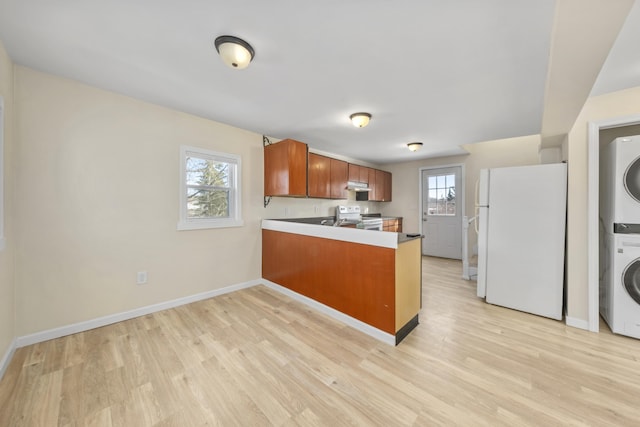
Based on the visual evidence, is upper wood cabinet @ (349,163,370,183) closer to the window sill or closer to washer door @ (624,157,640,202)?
the window sill

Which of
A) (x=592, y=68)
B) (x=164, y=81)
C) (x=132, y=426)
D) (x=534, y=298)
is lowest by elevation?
(x=132, y=426)

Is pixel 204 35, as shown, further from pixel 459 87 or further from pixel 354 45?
pixel 459 87

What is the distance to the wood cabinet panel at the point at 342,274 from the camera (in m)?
2.04

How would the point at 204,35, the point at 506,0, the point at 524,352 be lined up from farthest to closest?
the point at 524,352, the point at 204,35, the point at 506,0

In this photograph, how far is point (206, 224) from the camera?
2.99m

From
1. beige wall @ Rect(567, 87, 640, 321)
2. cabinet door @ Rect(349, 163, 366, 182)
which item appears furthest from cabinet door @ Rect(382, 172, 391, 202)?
beige wall @ Rect(567, 87, 640, 321)

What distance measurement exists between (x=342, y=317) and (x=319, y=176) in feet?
7.69

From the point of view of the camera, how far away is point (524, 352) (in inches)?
74.5

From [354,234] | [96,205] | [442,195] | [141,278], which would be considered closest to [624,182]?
[354,234]

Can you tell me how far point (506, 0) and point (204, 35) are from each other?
1.74m

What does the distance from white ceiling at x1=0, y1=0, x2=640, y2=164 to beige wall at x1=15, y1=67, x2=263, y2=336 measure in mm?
231

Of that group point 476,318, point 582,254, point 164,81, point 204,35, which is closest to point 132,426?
point 204,35

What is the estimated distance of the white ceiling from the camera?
1.31 metres

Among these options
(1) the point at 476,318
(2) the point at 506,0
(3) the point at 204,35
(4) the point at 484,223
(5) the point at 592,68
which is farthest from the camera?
(4) the point at 484,223
